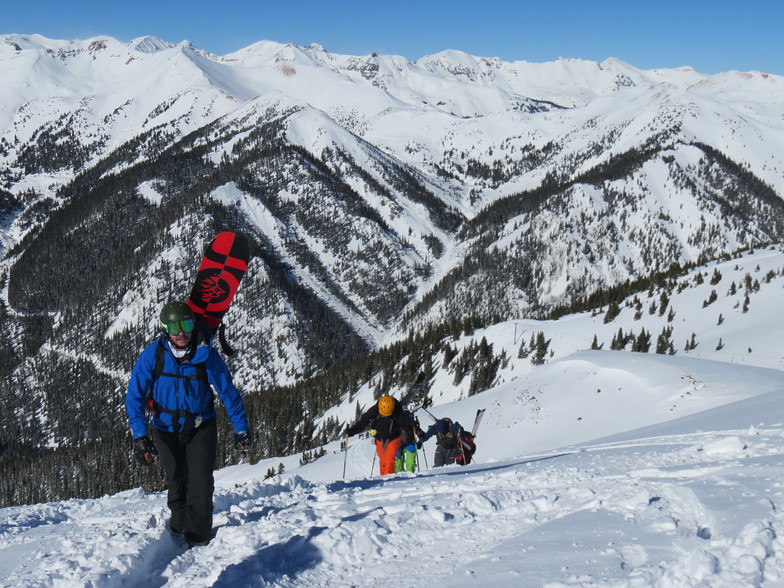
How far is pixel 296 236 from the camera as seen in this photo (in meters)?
196

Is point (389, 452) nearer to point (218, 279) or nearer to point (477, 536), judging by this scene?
point (218, 279)

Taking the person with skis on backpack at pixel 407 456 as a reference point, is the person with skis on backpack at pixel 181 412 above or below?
above

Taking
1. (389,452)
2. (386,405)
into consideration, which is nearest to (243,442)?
(386,405)

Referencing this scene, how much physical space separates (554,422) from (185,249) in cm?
15999

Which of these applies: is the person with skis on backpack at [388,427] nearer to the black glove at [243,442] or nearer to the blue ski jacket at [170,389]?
the black glove at [243,442]

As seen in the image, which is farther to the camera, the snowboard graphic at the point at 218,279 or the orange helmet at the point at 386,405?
the orange helmet at the point at 386,405

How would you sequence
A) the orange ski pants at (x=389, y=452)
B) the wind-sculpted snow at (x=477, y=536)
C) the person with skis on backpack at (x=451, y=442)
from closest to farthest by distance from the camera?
the wind-sculpted snow at (x=477, y=536) → the orange ski pants at (x=389, y=452) → the person with skis on backpack at (x=451, y=442)

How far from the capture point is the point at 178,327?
7.73 meters

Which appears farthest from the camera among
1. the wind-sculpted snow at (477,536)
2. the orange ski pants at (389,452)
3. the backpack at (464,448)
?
the backpack at (464,448)

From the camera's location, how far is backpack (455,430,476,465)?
1974 cm

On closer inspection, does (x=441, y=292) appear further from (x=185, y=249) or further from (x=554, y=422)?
(x=554, y=422)

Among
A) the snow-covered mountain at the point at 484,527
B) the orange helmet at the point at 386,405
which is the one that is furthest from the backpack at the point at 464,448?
the snow-covered mountain at the point at 484,527

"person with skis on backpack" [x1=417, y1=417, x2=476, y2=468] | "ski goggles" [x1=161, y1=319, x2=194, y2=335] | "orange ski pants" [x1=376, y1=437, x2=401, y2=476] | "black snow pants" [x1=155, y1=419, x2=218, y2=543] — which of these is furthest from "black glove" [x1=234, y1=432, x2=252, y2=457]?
"person with skis on backpack" [x1=417, y1=417, x2=476, y2=468]

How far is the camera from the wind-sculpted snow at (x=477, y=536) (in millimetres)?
5543
